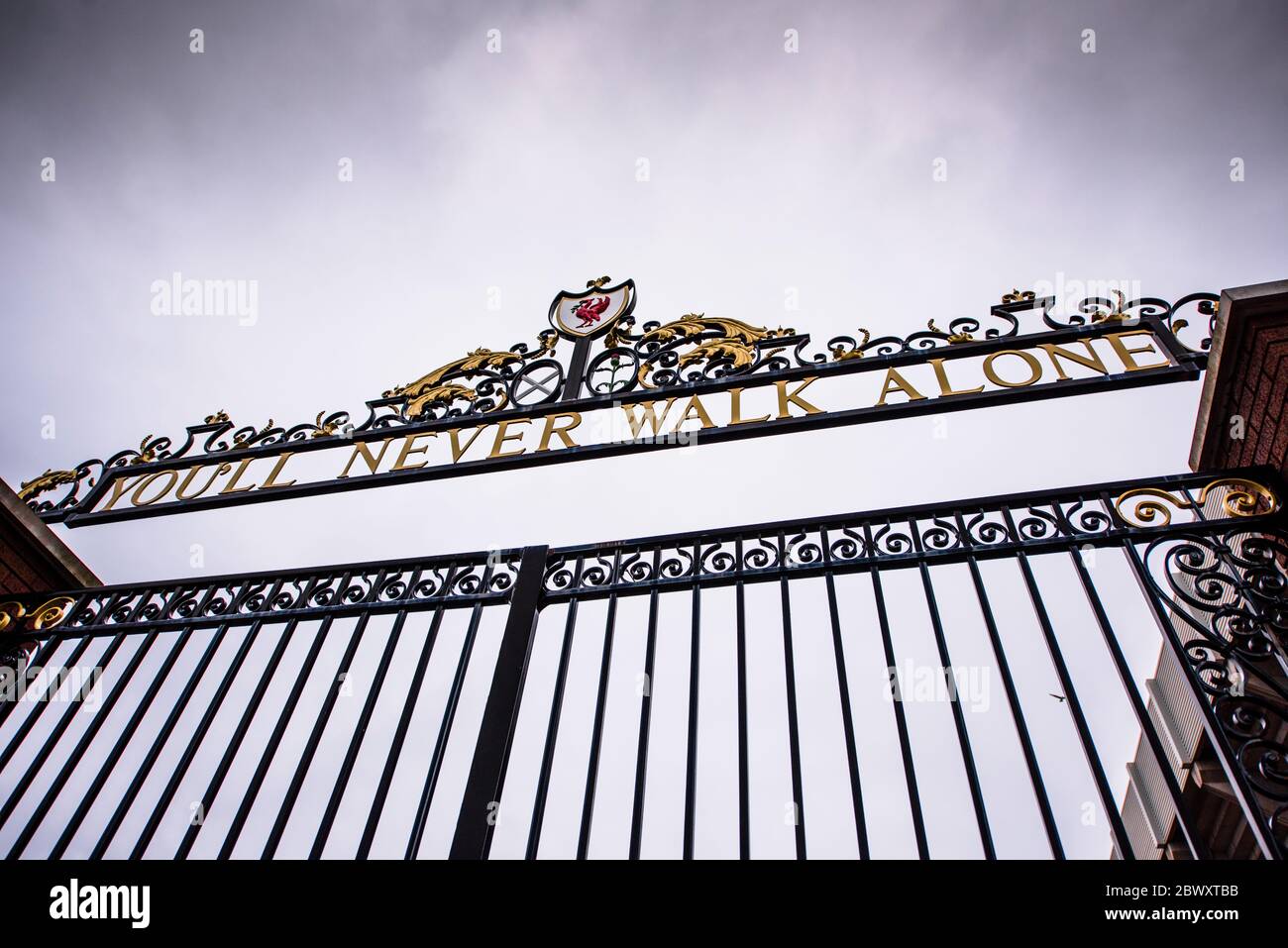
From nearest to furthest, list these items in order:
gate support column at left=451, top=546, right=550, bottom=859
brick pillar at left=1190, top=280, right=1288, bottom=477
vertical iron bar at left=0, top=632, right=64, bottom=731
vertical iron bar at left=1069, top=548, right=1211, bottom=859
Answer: vertical iron bar at left=1069, top=548, right=1211, bottom=859 < gate support column at left=451, top=546, right=550, bottom=859 < brick pillar at left=1190, top=280, right=1288, bottom=477 < vertical iron bar at left=0, top=632, right=64, bottom=731

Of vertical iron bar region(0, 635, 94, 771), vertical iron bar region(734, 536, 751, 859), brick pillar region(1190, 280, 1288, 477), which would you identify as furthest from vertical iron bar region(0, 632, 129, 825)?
brick pillar region(1190, 280, 1288, 477)

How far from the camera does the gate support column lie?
327 cm

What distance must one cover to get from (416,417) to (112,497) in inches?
86.9

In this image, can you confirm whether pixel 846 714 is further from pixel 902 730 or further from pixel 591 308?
pixel 591 308

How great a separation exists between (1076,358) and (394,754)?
4177 mm

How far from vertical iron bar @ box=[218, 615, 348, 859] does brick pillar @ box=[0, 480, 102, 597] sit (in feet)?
8.20

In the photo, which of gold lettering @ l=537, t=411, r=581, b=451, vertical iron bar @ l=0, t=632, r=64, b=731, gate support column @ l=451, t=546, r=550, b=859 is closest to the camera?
gate support column @ l=451, t=546, r=550, b=859

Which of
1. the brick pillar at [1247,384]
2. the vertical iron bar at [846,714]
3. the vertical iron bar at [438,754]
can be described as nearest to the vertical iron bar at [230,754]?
the vertical iron bar at [438,754]

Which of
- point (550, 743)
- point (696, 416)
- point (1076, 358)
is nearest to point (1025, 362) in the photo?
point (1076, 358)

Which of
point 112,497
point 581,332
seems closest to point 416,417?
point 581,332

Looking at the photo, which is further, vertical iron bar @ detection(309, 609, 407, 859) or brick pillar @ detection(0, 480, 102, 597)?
brick pillar @ detection(0, 480, 102, 597)

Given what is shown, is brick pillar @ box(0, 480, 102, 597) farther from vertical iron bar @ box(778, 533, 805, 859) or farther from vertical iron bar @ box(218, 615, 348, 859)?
vertical iron bar @ box(778, 533, 805, 859)
